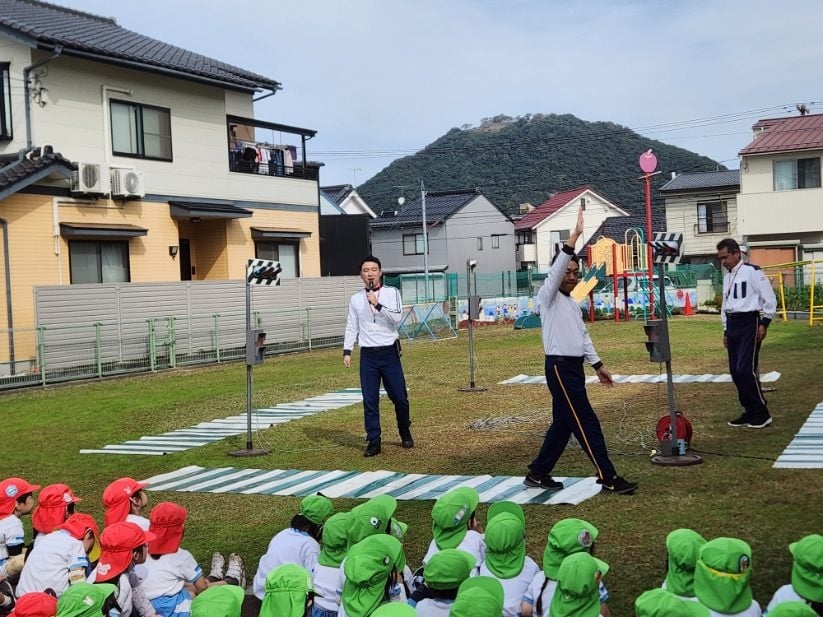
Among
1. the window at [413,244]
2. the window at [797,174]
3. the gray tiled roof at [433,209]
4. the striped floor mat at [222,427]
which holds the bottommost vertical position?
the striped floor mat at [222,427]

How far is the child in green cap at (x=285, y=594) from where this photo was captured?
362cm

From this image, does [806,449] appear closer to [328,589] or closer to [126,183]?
[328,589]

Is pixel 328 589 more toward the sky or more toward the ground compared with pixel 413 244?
more toward the ground

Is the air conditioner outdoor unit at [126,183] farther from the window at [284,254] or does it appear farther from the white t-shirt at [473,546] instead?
the white t-shirt at [473,546]

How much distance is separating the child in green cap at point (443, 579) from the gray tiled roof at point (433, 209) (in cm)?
4889

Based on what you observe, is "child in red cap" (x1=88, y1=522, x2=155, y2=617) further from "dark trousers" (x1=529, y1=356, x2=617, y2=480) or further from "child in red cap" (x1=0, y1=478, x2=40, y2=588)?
"dark trousers" (x1=529, y1=356, x2=617, y2=480)

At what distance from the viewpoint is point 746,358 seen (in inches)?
372

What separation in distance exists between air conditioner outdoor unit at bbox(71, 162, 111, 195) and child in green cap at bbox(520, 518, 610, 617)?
18.3m

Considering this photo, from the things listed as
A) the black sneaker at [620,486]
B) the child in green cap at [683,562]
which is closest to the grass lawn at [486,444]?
the black sneaker at [620,486]

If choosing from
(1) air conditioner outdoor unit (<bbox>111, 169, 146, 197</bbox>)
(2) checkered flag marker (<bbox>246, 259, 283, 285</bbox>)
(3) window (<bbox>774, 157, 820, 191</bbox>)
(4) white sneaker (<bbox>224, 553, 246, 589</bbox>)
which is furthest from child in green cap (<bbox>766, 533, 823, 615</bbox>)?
(3) window (<bbox>774, 157, 820, 191</bbox>)

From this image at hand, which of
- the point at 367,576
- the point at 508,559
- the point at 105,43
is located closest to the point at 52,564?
the point at 367,576

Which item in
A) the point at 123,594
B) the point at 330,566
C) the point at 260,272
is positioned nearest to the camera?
the point at 123,594

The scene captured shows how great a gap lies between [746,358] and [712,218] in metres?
38.3

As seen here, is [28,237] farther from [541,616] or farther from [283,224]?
[541,616]
